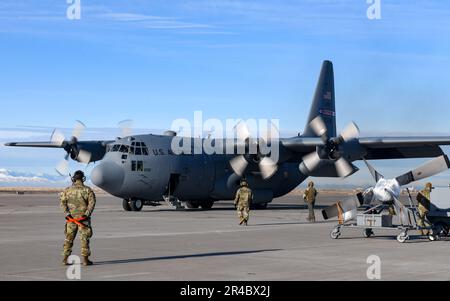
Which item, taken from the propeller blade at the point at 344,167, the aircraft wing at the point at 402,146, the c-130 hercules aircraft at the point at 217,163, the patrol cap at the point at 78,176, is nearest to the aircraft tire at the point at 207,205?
the c-130 hercules aircraft at the point at 217,163

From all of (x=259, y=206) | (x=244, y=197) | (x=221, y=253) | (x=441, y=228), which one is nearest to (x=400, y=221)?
(x=441, y=228)

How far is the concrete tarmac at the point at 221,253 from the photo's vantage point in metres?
12.8

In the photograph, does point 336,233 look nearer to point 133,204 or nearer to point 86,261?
point 86,261

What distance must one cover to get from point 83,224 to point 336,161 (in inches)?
952

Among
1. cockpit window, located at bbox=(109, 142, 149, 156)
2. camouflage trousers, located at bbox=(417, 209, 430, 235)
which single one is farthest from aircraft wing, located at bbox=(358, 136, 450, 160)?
camouflage trousers, located at bbox=(417, 209, 430, 235)

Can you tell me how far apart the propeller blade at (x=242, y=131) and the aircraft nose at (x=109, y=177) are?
7.40 meters

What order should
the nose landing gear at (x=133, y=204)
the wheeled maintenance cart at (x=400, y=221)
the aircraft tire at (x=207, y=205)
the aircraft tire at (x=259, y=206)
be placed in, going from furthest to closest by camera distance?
1. the aircraft tire at (x=259, y=206)
2. the aircraft tire at (x=207, y=205)
3. the nose landing gear at (x=133, y=204)
4. the wheeled maintenance cart at (x=400, y=221)

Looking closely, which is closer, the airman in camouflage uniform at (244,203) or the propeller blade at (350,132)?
the airman in camouflage uniform at (244,203)

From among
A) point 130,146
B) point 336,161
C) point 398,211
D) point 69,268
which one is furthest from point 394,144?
point 69,268

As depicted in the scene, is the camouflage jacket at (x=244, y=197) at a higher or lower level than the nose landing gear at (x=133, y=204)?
lower

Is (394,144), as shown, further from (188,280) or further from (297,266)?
(188,280)

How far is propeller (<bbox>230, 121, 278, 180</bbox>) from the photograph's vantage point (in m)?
38.2

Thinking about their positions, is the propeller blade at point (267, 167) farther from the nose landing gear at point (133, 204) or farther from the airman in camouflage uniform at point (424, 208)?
the airman in camouflage uniform at point (424, 208)

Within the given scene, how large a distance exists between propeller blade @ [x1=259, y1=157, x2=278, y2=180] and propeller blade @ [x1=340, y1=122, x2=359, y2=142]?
4.79m
